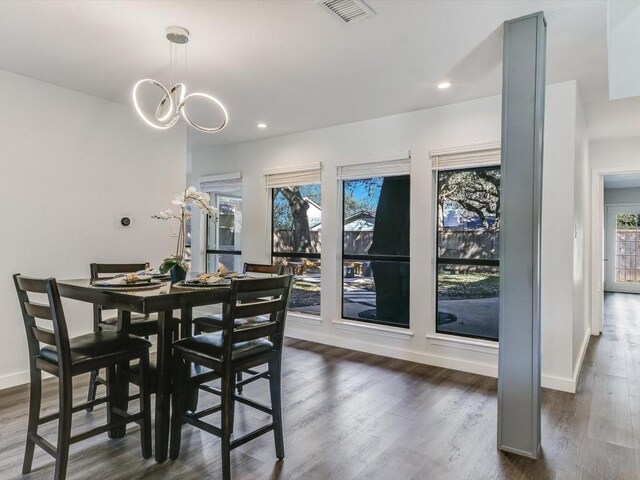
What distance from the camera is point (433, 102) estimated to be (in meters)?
3.75

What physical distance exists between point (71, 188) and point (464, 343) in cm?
380

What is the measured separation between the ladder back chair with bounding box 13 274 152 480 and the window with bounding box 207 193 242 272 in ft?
11.1

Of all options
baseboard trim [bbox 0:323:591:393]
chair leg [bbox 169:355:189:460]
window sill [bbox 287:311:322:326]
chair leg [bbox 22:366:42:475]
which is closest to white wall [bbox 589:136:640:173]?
baseboard trim [bbox 0:323:591:393]

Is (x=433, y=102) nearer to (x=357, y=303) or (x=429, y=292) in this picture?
(x=429, y=292)

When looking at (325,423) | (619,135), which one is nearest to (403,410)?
(325,423)

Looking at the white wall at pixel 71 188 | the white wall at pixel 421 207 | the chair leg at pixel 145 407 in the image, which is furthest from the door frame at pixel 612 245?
the chair leg at pixel 145 407

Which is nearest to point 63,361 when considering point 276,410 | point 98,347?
point 98,347

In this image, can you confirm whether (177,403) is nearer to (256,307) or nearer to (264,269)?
Result: (256,307)

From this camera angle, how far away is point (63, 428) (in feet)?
5.99

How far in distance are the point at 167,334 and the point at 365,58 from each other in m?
2.22

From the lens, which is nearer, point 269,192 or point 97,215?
point 97,215

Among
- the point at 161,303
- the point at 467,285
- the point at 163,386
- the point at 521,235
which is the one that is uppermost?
the point at 521,235

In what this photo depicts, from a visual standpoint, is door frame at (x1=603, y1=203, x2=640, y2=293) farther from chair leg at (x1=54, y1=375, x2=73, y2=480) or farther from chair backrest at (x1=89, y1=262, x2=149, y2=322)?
chair leg at (x1=54, y1=375, x2=73, y2=480)

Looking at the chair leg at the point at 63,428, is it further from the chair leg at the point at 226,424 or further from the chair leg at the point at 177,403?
the chair leg at the point at 226,424
